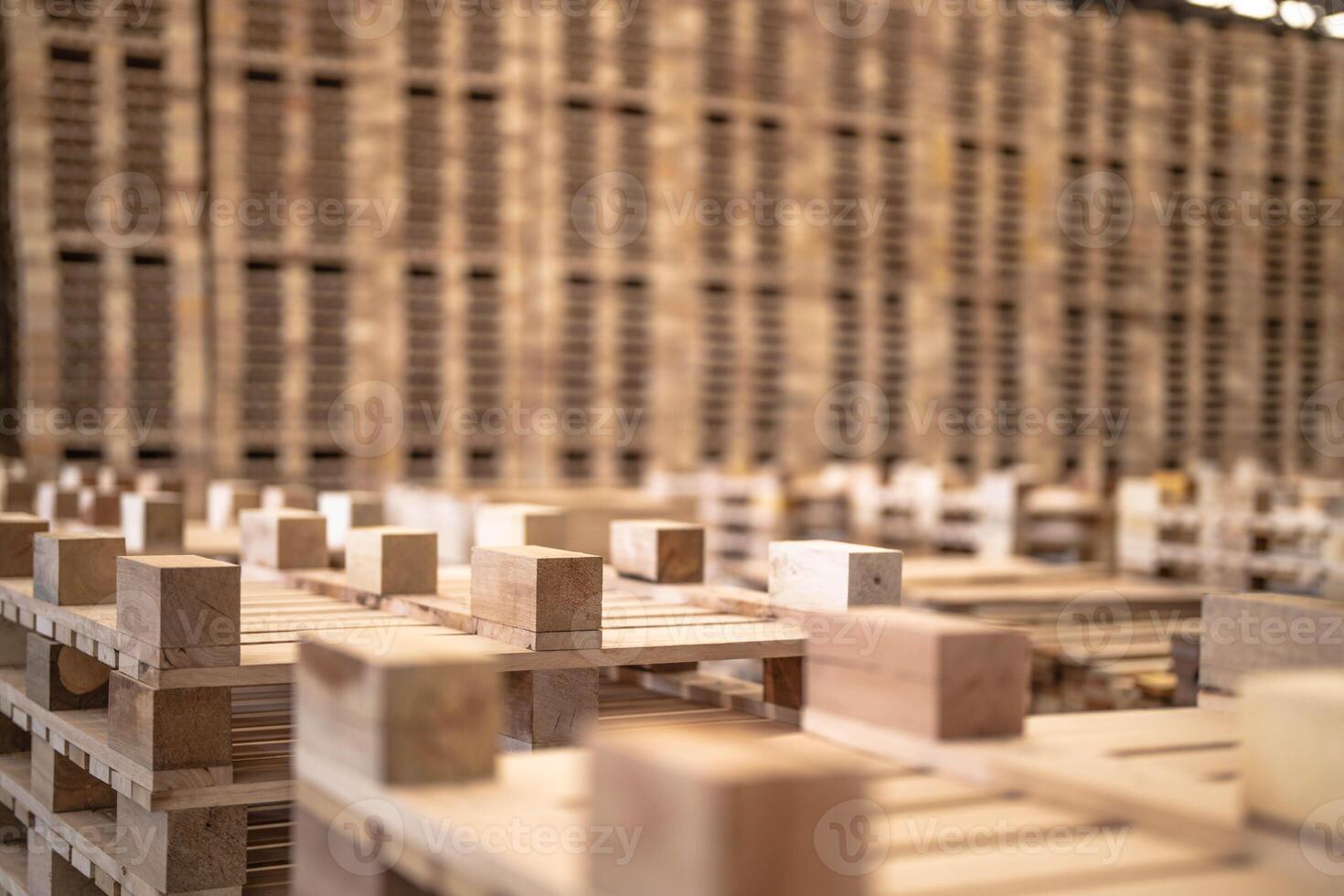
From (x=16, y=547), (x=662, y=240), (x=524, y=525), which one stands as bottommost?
(x=16, y=547)

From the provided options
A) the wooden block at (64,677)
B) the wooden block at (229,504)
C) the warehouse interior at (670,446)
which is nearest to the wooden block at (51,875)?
the warehouse interior at (670,446)

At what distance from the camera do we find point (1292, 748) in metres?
2.10

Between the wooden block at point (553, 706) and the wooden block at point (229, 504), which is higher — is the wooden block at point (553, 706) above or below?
below

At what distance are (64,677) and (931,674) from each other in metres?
3.18

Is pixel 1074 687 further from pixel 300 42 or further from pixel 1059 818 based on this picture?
pixel 300 42

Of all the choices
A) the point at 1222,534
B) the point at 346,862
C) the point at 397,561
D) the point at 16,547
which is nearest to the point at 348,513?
the point at 16,547

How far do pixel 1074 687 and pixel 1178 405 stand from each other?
9.89 m

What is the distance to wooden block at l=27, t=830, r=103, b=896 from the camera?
4531 mm

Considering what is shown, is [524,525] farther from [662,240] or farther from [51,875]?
[662,240]

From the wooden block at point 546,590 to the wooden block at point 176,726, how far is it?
802 millimetres

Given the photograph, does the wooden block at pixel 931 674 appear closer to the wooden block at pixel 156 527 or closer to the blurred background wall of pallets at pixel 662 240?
the wooden block at pixel 156 527

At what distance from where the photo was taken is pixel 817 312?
13.5 m

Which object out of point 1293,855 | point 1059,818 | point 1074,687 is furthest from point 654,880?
point 1074,687

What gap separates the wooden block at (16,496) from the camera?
25.3 ft
